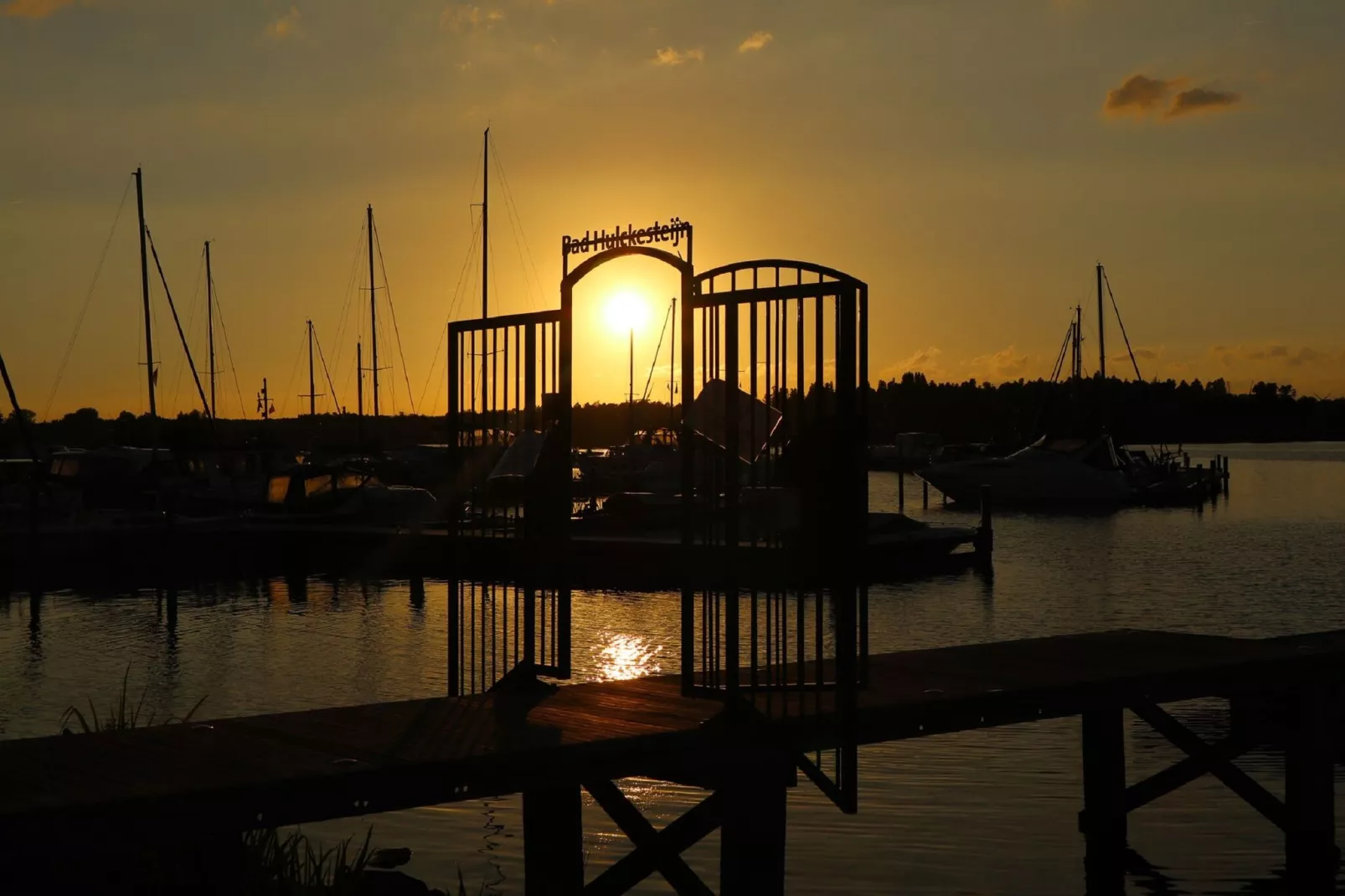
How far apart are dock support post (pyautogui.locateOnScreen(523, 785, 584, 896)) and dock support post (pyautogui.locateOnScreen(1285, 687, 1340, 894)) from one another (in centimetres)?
647

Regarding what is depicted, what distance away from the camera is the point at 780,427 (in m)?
9.42

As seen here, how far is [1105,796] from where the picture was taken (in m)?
12.8

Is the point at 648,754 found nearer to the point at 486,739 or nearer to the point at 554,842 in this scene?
the point at 486,739

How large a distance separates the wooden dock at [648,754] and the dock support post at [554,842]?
1 centimetres

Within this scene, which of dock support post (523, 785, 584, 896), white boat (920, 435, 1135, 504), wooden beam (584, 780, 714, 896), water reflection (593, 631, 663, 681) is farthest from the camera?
white boat (920, 435, 1135, 504)

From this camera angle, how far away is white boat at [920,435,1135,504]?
80125 mm

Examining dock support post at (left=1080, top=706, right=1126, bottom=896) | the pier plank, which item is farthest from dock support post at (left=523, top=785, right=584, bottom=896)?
dock support post at (left=1080, top=706, right=1126, bottom=896)

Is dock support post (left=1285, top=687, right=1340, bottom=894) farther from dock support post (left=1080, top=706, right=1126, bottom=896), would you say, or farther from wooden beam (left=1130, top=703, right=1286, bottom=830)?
dock support post (left=1080, top=706, right=1126, bottom=896)

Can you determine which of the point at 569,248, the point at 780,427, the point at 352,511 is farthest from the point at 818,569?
the point at 352,511

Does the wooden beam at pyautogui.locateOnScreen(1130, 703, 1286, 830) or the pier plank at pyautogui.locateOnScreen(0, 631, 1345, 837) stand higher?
the pier plank at pyautogui.locateOnScreen(0, 631, 1345, 837)

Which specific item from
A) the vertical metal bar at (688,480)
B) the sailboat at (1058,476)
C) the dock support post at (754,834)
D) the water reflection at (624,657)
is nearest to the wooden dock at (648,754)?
the dock support post at (754,834)

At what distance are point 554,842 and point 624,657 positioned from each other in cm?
1806

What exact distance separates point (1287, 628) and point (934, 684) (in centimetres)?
2317

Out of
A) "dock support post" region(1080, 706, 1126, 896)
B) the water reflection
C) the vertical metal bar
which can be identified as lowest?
the water reflection
